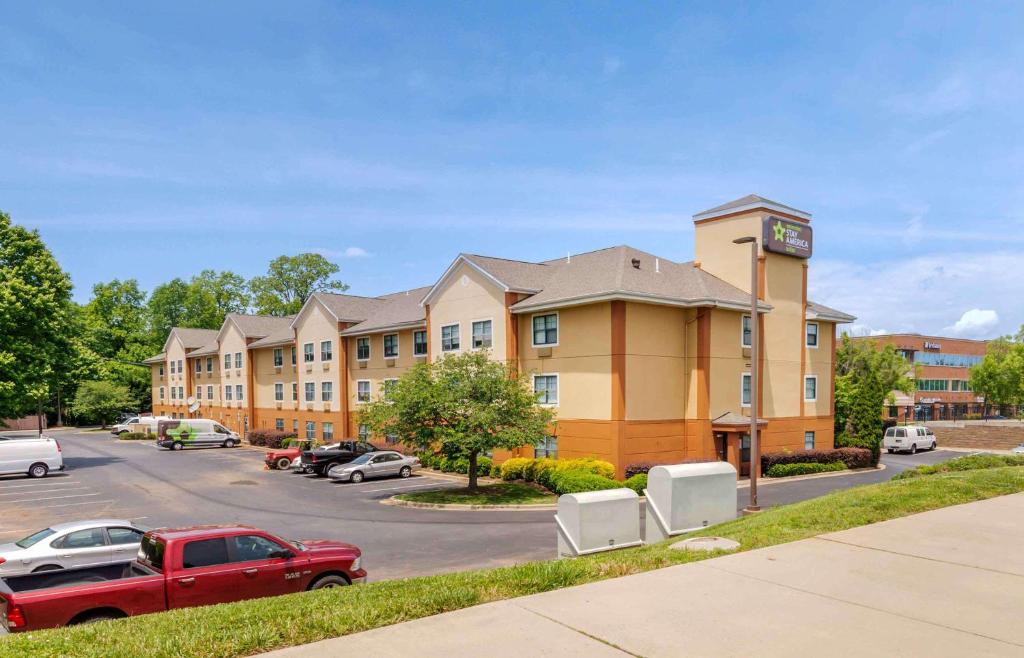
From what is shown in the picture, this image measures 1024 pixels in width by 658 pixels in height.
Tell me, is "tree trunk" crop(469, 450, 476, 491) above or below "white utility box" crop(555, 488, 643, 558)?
below

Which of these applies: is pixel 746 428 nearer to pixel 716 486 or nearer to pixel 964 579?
pixel 716 486

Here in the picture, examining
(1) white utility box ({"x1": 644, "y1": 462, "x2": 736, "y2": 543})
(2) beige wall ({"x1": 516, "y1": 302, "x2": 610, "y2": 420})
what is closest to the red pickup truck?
(1) white utility box ({"x1": 644, "y1": 462, "x2": 736, "y2": 543})

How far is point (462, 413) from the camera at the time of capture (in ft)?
92.1

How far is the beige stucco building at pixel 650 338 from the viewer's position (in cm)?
3070

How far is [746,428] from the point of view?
32406mm

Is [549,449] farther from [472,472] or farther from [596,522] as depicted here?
[596,522]

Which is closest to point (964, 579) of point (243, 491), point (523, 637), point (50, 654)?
point (523, 637)

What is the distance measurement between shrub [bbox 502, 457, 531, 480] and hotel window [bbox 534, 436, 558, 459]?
4.51 feet

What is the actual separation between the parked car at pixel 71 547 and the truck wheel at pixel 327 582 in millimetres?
4675

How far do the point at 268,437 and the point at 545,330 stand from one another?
30.7 m

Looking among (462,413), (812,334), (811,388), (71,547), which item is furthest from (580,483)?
(812,334)

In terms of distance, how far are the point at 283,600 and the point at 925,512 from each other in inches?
507

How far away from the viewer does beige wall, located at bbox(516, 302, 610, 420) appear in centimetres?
3041

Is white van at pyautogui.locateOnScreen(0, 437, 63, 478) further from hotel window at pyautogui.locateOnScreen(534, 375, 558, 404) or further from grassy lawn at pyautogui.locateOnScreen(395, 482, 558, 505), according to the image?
hotel window at pyautogui.locateOnScreen(534, 375, 558, 404)
